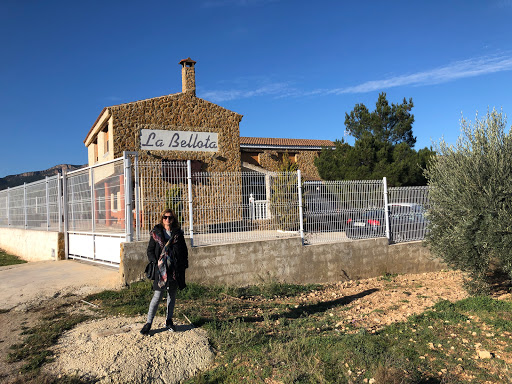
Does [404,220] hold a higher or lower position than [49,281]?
higher

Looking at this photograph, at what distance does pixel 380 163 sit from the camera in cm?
2005

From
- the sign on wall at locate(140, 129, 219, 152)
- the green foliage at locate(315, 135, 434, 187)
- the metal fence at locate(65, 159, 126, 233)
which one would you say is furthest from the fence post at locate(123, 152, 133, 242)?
the green foliage at locate(315, 135, 434, 187)

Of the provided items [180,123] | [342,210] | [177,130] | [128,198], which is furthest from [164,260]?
[180,123]

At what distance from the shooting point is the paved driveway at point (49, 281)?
21.9 feet

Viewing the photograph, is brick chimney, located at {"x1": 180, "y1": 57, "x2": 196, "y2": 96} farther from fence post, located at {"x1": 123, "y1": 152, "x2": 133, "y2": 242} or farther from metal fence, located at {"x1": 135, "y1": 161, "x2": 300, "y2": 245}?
fence post, located at {"x1": 123, "y1": 152, "x2": 133, "y2": 242}

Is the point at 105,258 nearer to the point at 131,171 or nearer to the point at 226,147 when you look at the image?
the point at 131,171

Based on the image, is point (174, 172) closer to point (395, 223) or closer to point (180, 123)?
point (395, 223)

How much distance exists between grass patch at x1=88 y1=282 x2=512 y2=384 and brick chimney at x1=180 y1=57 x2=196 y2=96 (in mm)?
12199

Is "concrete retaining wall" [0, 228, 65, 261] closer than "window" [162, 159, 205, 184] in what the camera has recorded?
No

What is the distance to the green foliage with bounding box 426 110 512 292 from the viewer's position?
678 centimetres

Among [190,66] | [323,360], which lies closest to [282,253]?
[323,360]

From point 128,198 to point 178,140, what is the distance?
380 inches

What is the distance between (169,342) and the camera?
458 cm

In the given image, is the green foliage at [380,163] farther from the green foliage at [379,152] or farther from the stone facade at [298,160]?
the stone facade at [298,160]
